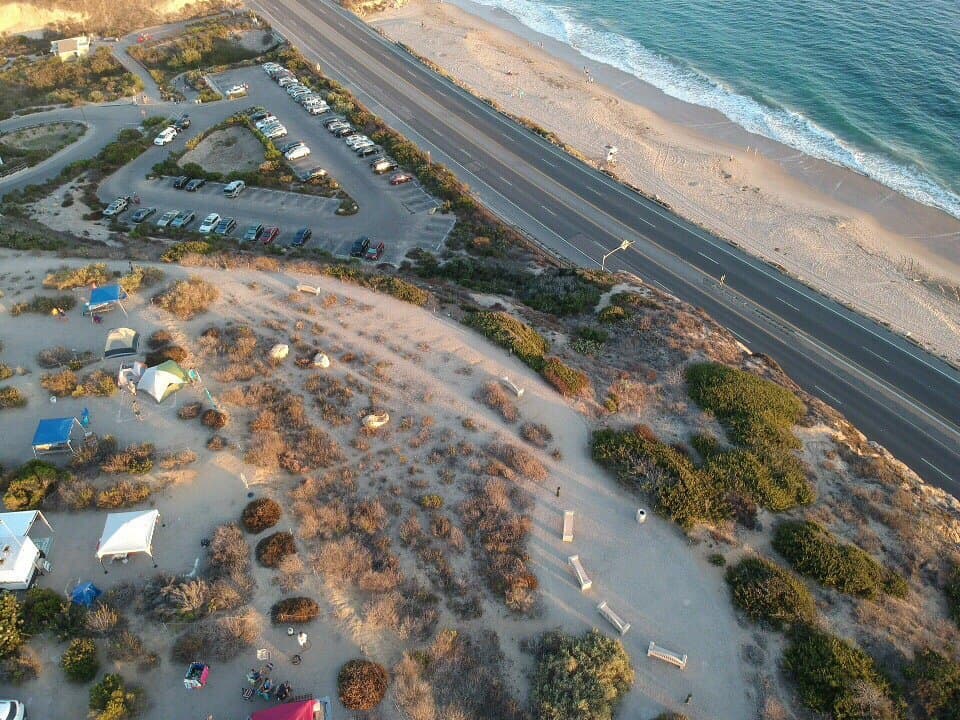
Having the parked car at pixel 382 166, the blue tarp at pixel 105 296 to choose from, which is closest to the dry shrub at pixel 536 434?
the blue tarp at pixel 105 296

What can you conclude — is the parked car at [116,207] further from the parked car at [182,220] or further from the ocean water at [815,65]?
the ocean water at [815,65]

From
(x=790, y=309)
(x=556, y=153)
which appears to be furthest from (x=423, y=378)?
(x=556, y=153)

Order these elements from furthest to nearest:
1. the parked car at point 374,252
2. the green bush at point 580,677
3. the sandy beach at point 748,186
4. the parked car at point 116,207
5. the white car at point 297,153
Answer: the white car at point 297,153, the sandy beach at point 748,186, the parked car at point 116,207, the parked car at point 374,252, the green bush at point 580,677

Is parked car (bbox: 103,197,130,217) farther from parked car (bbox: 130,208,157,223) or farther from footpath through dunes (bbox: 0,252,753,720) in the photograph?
footpath through dunes (bbox: 0,252,753,720)

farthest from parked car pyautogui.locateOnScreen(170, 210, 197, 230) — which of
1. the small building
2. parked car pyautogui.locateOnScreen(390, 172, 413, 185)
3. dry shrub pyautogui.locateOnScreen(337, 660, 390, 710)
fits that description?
the small building

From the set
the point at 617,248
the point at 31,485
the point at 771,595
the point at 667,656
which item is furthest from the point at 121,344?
the point at 617,248

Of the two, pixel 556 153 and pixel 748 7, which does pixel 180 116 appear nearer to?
pixel 556 153
